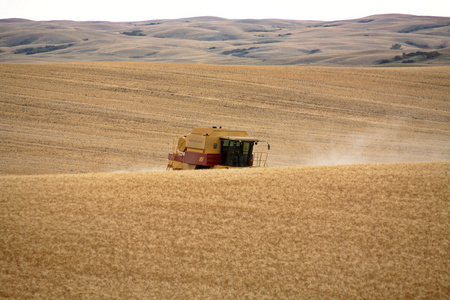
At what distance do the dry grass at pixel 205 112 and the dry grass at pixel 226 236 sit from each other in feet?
35.9

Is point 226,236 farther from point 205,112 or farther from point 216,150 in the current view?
point 205,112

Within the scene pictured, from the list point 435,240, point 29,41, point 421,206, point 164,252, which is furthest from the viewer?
point 29,41

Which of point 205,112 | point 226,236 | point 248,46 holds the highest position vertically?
point 248,46

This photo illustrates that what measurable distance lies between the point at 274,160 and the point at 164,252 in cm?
1709

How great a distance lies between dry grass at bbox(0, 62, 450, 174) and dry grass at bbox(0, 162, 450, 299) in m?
10.9

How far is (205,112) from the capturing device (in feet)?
115

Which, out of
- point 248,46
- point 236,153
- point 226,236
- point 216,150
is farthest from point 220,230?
point 248,46

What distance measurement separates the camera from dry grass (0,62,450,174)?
27531mm

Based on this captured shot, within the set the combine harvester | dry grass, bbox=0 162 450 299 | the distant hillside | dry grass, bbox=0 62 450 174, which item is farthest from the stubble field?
the distant hillside

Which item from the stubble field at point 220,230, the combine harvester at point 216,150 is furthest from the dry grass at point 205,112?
the combine harvester at point 216,150

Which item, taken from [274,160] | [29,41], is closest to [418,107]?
[274,160]

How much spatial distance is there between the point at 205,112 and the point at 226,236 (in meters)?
23.9

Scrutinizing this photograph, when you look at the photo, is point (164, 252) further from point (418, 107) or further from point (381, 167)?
point (418, 107)

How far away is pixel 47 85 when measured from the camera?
38000 mm
